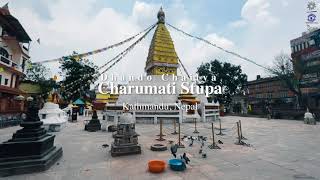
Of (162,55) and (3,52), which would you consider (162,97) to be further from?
(3,52)

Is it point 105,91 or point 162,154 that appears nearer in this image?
point 162,154

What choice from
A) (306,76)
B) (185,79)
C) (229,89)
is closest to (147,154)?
(185,79)

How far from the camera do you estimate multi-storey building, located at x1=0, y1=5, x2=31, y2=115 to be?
22.9m

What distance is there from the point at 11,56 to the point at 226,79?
4363 centimetres

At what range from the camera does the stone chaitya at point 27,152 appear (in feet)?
19.8

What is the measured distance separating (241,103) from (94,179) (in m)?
56.9

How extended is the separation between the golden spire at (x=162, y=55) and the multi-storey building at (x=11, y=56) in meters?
18.5

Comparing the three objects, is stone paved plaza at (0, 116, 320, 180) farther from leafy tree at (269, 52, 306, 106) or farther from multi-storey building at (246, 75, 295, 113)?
multi-storey building at (246, 75, 295, 113)

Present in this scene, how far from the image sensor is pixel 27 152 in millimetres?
6430

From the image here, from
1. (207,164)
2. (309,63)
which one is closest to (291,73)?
(309,63)

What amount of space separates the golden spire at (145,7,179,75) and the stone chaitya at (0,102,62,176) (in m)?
23.3

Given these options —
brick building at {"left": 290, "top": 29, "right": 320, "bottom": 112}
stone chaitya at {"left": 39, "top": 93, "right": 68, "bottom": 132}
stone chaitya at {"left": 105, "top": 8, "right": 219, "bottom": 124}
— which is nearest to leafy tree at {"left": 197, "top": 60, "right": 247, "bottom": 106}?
brick building at {"left": 290, "top": 29, "right": 320, "bottom": 112}

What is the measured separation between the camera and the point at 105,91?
106 feet

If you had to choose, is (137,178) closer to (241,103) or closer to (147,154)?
(147,154)
